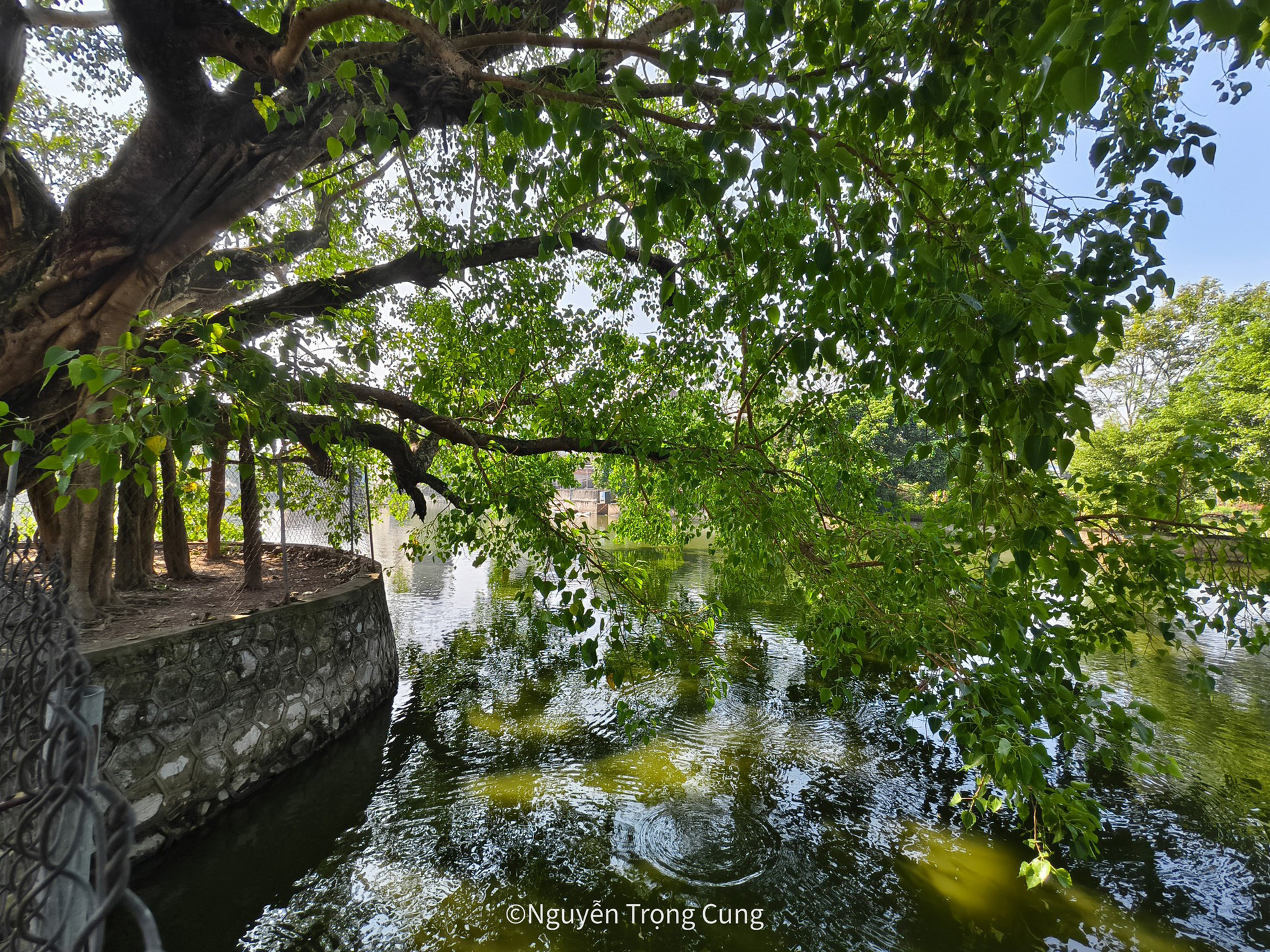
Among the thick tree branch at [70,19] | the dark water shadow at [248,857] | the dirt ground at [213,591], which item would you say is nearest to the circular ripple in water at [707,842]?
the dark water shadow at [248,857]

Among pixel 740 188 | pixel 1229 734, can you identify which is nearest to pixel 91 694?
pixel 740 188

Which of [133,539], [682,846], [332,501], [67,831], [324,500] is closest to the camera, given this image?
[67,831]

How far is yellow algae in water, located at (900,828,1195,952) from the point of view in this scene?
12.4ft

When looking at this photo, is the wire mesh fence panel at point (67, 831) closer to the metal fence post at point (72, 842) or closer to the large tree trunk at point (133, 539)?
the metal fence post at point (72, 842)

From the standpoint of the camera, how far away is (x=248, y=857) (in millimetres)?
4078

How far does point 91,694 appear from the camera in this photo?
1.20 meters

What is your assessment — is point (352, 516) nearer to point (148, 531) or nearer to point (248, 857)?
point (148, 531)

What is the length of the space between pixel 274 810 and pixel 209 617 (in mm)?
1748

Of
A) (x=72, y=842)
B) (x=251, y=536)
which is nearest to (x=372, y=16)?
(x=72, y=842)

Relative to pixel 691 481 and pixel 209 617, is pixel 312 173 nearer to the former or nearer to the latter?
pixel 209 617

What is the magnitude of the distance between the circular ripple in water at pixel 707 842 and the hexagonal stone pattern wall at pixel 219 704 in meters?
3.42

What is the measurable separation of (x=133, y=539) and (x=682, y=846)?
7.34 m

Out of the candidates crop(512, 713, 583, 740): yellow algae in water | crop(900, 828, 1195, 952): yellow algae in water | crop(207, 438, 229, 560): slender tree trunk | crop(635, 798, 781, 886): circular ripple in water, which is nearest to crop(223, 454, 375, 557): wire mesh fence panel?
crop(207, 438, 229, 560): slender tree trunk

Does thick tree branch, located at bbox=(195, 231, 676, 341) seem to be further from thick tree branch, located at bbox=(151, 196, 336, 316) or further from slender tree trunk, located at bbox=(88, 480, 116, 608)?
slender tree trunk, located at bbox=(88, 480, 116, 608)
